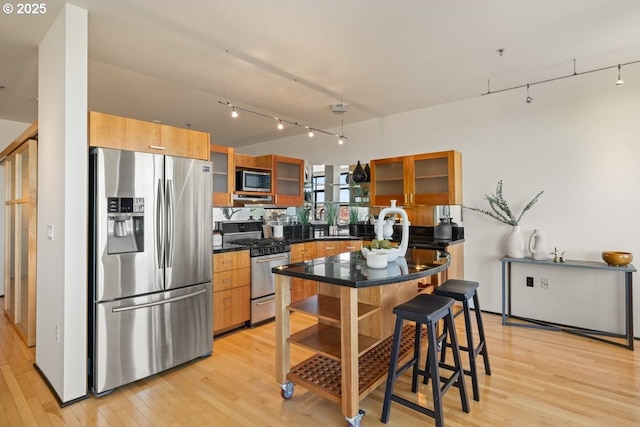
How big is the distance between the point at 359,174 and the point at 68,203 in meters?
3.62

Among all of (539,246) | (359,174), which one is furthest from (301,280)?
(539,246)

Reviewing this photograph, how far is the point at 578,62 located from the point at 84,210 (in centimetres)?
448

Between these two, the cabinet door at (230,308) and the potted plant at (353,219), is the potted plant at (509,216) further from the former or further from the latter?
the cabinet door at (230,308)

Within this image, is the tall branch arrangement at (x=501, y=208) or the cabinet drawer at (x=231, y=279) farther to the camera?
the tall branch arrangement at (x=501, y=208)

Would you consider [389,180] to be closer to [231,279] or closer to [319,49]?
[319,49]

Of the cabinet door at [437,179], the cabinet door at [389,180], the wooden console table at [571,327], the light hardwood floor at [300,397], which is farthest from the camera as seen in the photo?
the cabinet door at [389,180]

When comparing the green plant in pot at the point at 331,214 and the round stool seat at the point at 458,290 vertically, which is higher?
the green plant in pot at the point at 331,214

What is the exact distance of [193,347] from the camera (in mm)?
2873

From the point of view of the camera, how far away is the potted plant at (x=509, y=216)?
12.2ft

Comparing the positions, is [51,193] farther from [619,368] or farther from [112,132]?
[619,368]

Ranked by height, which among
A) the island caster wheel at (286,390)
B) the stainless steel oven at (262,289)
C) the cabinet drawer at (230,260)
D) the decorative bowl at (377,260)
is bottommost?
the island caster wheel at (286,390)

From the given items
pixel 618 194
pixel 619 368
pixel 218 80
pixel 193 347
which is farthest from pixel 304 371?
pixel 618 194

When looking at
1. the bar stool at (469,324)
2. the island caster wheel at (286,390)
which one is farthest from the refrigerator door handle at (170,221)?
the bar stool at (469,324)

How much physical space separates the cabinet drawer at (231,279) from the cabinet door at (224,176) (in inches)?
34.1
